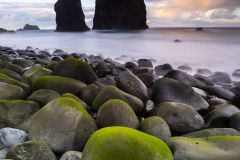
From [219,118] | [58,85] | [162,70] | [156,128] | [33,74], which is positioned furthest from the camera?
[162,70]

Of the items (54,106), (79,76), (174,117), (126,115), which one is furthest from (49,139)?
(79,76)

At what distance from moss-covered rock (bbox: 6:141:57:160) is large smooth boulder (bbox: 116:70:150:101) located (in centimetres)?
189

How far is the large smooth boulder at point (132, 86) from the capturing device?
4.60 meters

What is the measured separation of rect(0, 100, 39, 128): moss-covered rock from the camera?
3576 mm

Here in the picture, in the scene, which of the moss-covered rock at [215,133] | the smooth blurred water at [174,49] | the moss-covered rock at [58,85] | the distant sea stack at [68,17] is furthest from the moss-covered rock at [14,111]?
the distant sea stack at [68,17]

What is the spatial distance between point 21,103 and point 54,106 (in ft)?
2.05

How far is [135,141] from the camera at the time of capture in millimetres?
2498

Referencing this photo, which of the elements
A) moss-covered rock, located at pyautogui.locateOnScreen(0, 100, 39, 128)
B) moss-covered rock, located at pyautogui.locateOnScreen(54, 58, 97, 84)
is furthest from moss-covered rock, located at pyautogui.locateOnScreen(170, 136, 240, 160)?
moss-covered rock, located at pyautogui.locateOnScreen(54, 58, 97, 84)

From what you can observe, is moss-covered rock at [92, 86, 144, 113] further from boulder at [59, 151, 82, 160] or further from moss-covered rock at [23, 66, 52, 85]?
moss-covered rock at [23, 66, 52, 85]

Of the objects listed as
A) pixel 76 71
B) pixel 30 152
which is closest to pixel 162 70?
pixel 76 71

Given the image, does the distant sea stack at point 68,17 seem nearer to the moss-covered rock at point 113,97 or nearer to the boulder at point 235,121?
the moss-covered rock at point 113,97

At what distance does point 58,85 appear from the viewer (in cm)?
467

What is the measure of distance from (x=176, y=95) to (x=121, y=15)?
50.9 meters

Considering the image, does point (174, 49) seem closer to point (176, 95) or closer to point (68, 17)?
point (176, 95)
